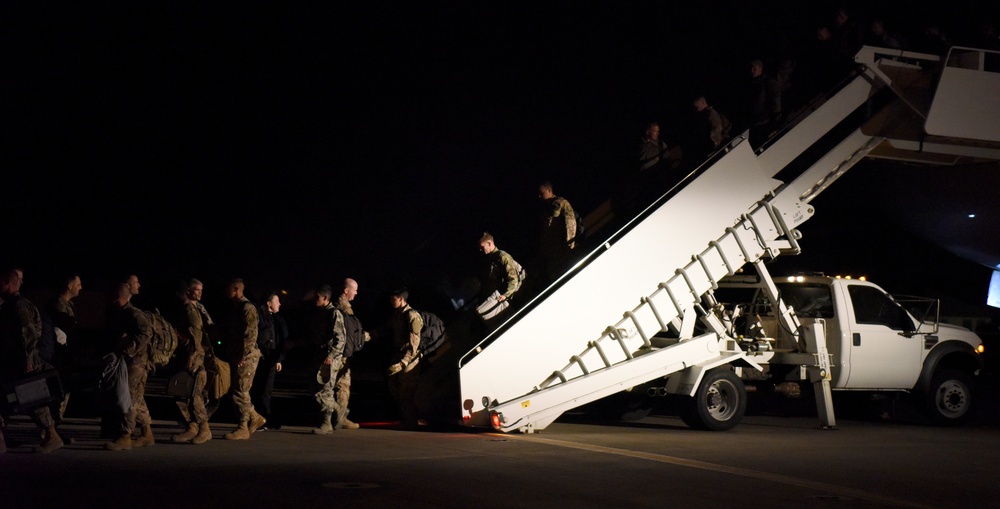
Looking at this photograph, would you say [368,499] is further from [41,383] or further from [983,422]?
[983,422]

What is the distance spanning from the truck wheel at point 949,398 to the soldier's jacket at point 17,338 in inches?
456

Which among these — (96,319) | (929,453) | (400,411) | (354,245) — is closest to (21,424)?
(400,411)

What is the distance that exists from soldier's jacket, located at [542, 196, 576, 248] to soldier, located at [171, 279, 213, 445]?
4.48m

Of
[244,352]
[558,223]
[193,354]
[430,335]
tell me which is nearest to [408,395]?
[430,335]

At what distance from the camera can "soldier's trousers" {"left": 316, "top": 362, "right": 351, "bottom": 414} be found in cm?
1188

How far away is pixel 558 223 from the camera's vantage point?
13117 millimetres

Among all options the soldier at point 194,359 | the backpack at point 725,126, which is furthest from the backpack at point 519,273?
the soldier at point 194,359

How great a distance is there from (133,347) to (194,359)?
703 mm

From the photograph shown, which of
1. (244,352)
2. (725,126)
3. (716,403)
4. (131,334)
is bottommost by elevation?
(716,403)

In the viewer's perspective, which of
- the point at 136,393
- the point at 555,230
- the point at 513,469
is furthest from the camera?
the point at 555,230

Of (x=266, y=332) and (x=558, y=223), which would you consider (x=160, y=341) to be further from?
(x=558, y=223)

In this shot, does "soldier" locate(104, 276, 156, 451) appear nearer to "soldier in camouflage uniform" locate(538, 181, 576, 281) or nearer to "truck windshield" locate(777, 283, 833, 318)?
"soldier in camouflage uniform" locate(538, 181, 576, 281)

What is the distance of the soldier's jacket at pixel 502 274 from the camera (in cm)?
1278

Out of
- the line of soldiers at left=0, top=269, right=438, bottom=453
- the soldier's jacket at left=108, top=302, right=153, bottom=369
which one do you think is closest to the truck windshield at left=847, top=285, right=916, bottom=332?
the line of soldiers at left=0, top=269, right=438, bottom=453
